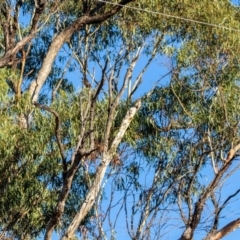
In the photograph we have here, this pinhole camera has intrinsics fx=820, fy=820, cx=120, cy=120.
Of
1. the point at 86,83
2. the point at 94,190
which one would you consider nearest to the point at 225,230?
the point at 94,190

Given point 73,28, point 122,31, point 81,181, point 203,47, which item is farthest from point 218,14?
point 81,181

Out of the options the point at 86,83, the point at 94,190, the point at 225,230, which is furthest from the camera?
the point at 86,83

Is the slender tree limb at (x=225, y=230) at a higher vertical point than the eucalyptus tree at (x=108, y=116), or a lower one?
lower

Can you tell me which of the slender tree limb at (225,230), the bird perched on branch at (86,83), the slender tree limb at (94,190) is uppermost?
the bird perched on branch at (86,83)

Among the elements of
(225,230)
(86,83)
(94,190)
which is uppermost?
(86,83)

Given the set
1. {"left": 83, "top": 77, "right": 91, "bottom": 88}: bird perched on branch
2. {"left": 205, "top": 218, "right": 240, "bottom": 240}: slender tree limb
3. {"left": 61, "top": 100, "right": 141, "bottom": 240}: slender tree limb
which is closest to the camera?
{"left": 205, "top": 218, "right": 240, "bottom": 240}: slender tree limb

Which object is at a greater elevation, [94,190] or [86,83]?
[86,83]

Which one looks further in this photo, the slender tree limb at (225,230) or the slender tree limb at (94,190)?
the slender tree limb at (94,190)

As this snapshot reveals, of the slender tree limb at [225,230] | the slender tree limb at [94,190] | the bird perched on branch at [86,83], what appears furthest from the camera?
the bird perched on branch at [86,83]

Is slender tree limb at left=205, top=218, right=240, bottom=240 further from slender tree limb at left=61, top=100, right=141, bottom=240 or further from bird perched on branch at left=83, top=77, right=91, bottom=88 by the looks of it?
bird perched on branch at left=83, top=77, right=91, bottom=88

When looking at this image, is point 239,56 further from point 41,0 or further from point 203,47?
point 41,0

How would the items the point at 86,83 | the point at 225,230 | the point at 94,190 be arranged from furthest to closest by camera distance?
the point at 86,83, the point at 94,190, the point at 225,230

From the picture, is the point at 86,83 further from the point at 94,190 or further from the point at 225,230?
the point at 225,230

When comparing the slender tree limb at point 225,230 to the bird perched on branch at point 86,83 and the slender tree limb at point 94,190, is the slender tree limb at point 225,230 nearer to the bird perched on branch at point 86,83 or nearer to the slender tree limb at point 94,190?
the slender tree limb at point 94,190
